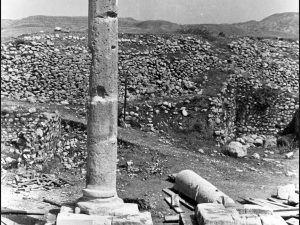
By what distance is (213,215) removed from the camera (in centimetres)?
864

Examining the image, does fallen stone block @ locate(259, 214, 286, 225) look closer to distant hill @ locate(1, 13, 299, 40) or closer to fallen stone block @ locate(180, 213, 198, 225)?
fallen stone block @ locate(180, 213, 198, 225)

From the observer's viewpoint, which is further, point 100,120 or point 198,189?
point 198,189

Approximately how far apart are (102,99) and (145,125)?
9.23m

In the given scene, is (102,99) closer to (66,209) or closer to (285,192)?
(66,209)

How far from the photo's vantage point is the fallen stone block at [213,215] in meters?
8.42

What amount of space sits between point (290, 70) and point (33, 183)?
15.8 metres

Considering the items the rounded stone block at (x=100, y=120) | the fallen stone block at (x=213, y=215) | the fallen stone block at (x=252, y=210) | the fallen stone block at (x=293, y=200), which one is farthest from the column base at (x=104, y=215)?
the fallen stone block at (x=293, y=200)

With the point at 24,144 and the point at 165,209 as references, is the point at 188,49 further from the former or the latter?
the point at 165,209

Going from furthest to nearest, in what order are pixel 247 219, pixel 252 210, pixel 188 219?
1. pixel 188 219
2. pixel 252 210
3. pixel 247 219

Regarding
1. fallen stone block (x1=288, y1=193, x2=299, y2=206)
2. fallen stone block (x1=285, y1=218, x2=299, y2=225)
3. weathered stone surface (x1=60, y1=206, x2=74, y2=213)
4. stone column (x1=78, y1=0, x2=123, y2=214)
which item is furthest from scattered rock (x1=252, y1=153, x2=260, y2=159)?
weathered stone surface (x1=60, y1=206, x2=74, y2=213)

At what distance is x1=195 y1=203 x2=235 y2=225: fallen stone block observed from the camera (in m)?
8.42

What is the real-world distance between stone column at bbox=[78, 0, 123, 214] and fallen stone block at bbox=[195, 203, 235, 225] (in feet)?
5.54

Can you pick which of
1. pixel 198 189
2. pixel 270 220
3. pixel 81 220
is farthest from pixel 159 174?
pixel 81 220

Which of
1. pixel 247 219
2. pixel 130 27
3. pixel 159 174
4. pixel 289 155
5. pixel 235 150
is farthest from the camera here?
A: pixel 130 27
